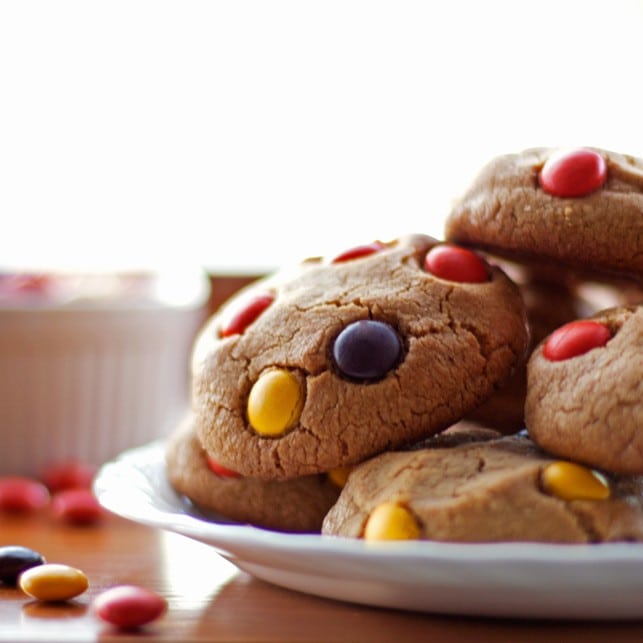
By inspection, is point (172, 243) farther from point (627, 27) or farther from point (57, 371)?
point (627, 27)

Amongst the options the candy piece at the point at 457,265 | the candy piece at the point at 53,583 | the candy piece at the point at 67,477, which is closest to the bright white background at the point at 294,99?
the candy piece at the point at 67,477

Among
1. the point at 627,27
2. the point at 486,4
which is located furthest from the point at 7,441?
the point at 627,27

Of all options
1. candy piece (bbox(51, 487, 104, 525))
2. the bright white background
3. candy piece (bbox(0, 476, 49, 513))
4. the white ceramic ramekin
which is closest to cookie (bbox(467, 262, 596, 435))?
candy piece (bbox(51, 487, 104, 525))

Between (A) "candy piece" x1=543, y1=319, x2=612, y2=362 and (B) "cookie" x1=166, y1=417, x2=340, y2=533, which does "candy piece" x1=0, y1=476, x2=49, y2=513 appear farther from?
(A) "candy piece" x1=543, y1=319, x2=612, y2=362

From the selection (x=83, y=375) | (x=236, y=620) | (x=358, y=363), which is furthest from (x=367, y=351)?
(x=83, y=375)

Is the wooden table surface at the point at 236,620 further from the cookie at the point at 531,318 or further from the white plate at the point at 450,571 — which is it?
the cookie at the point at 531,318
